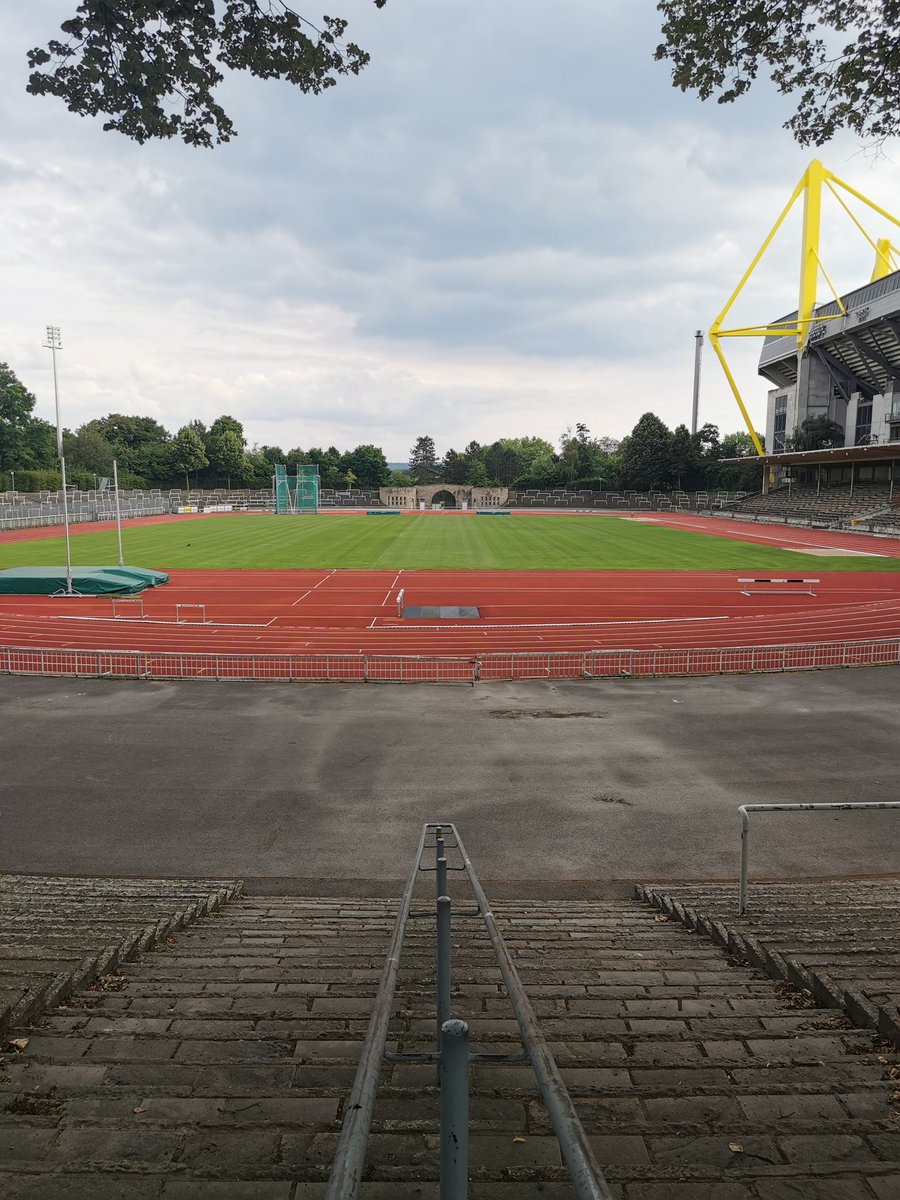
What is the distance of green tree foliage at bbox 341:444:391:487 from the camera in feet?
449

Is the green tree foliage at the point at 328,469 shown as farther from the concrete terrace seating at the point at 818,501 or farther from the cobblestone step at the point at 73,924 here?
the cobblestone step at the point at 73,924

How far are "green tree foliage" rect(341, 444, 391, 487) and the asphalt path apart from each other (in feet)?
397

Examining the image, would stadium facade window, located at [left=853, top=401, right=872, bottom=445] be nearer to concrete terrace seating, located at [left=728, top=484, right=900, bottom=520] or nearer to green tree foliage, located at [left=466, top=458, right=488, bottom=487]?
concrete terrace seating, located at [left=728, top=484, right=900, bottom=520]

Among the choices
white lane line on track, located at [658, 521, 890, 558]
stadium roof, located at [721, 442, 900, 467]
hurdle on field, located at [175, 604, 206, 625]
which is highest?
stadium roof, located at [721, 442, 900, 467]

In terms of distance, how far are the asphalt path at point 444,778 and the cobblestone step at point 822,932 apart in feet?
3.79

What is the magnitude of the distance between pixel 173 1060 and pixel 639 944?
167 inches

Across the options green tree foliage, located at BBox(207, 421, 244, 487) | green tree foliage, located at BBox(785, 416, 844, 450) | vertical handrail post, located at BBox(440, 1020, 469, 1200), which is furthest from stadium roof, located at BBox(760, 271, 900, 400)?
green tree foliage, located at BBox(207, 421, 244, 487)

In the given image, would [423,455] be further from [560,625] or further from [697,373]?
[560,625]

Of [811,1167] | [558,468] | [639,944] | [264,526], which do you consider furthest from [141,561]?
[558,468]

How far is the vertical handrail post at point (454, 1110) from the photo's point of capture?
1803mm

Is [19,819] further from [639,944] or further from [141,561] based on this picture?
[141,561]

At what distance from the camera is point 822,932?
667 cm

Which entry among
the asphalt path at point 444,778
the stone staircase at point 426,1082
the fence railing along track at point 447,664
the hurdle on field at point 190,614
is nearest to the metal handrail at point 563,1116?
the stone staircase at point 426,1082

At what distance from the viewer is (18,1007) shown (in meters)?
4.70
